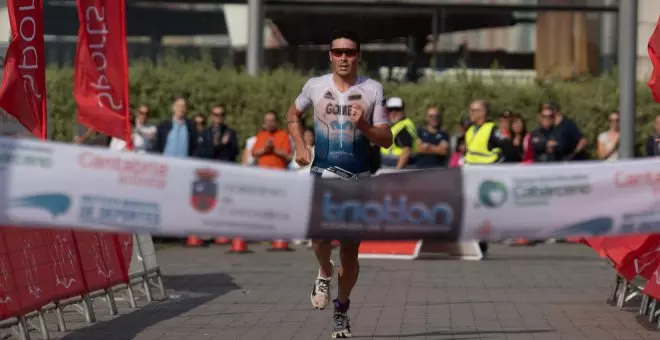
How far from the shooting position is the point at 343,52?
10.8 m

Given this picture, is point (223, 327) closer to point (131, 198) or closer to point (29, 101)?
point (29, 101)

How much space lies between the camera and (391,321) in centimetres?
1229

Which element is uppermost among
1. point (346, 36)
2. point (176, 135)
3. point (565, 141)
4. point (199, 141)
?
point (346, 36)

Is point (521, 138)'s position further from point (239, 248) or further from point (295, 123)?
point (295, 123)

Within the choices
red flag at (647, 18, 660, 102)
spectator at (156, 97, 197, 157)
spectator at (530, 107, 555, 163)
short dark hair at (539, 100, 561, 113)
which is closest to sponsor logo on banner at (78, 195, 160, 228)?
red flag at (647, 18, 660, 102)

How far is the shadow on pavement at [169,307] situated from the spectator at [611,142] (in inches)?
326

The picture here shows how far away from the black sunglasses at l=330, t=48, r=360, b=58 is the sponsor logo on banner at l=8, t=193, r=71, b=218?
334 cm

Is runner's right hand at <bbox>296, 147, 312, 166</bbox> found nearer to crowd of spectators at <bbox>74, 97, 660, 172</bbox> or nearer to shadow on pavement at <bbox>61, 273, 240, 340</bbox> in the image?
shadow on pavement at <bbox>61, 273, 240, 340</bbox>

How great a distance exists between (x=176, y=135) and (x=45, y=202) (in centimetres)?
1405

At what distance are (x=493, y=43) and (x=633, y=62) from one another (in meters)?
3.39

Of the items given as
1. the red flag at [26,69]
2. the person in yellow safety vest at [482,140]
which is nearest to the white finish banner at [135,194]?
the red flag at [26,69]

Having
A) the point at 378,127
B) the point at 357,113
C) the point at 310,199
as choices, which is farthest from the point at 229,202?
the point at 378,127

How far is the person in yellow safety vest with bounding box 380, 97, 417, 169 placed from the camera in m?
21.1

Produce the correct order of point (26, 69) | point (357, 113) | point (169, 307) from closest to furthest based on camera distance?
1. point (357, 113)
2. point (26, 69)
3. point (169, 307)
